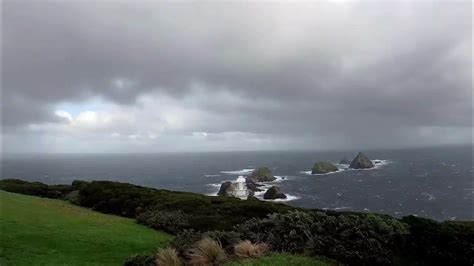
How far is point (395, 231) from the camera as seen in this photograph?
40.9ft

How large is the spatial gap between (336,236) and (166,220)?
10730mm

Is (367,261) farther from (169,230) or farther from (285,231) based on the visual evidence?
(169,230)

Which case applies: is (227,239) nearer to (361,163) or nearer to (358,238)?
(358,238)

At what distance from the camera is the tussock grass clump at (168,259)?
37.0 feet

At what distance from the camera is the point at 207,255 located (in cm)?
1177

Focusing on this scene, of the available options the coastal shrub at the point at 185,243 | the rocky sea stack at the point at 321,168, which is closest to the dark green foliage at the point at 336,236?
the coastal shrub at the point at 185,243

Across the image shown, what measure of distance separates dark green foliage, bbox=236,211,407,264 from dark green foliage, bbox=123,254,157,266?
11.8ft

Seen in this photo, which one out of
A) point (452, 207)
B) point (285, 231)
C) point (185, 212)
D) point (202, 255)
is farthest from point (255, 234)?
point (452, 207)

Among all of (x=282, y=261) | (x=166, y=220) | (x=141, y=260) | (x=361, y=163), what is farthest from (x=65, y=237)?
(x=361, y=163)

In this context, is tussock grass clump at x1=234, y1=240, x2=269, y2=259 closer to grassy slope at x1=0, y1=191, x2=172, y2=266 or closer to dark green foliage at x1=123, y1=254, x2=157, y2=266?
dark green foliage at x1=123, y1=254, x2=157, y2=266

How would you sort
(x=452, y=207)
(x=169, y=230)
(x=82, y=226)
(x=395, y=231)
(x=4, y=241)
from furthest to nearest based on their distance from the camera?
(x=452, y=207), (x=169, y=230), (x=82, y=226), (x=4, y=241), (x=395, y=231)

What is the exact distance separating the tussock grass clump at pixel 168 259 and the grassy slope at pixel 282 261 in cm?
149

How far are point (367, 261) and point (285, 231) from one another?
323cm

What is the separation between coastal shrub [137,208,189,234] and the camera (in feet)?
65.4
